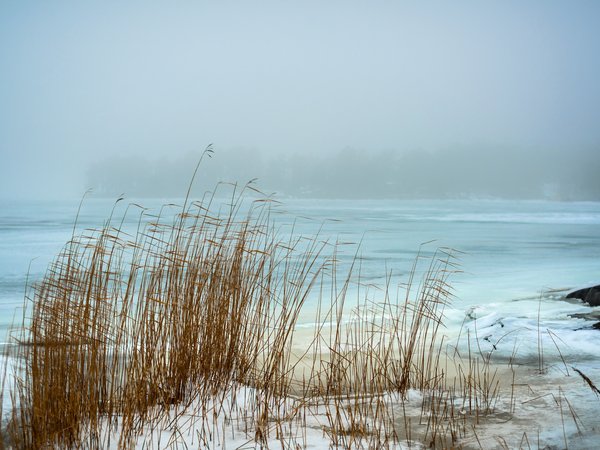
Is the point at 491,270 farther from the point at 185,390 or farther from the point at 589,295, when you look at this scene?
the point at 185,390

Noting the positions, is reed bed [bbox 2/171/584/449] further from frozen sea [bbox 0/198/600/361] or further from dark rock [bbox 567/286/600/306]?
dark rock [bbox 567/286/600/306]

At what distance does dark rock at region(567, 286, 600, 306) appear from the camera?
19.0ft

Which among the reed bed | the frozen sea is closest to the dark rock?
the frozen sea

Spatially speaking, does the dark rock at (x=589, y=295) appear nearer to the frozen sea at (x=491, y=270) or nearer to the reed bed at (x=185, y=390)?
the frozen sea at (x=491, y=270)

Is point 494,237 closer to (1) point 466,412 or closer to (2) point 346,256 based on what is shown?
(2) point 346,256

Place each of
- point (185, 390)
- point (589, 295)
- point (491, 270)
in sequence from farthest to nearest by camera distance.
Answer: point (491, 270) < point (589, 295) < point (185, 390)

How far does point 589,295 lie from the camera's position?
5926 millimetres

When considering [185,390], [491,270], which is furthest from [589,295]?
[185,390]

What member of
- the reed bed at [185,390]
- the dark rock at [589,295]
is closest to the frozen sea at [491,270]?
the dark rock at [589,295]

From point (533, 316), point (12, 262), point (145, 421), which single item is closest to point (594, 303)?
point (533, 316)

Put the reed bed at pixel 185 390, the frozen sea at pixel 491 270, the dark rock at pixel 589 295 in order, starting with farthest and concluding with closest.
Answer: the dark rock at pixel 589 295 → the frozen sea at pixel 491 270 → the reed bed at pixel 185 390

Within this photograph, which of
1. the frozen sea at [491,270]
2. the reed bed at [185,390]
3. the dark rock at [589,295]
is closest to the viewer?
the reed bed at [185,390]

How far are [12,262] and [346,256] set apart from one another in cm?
602

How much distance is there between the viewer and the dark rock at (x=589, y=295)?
5.79 metres
